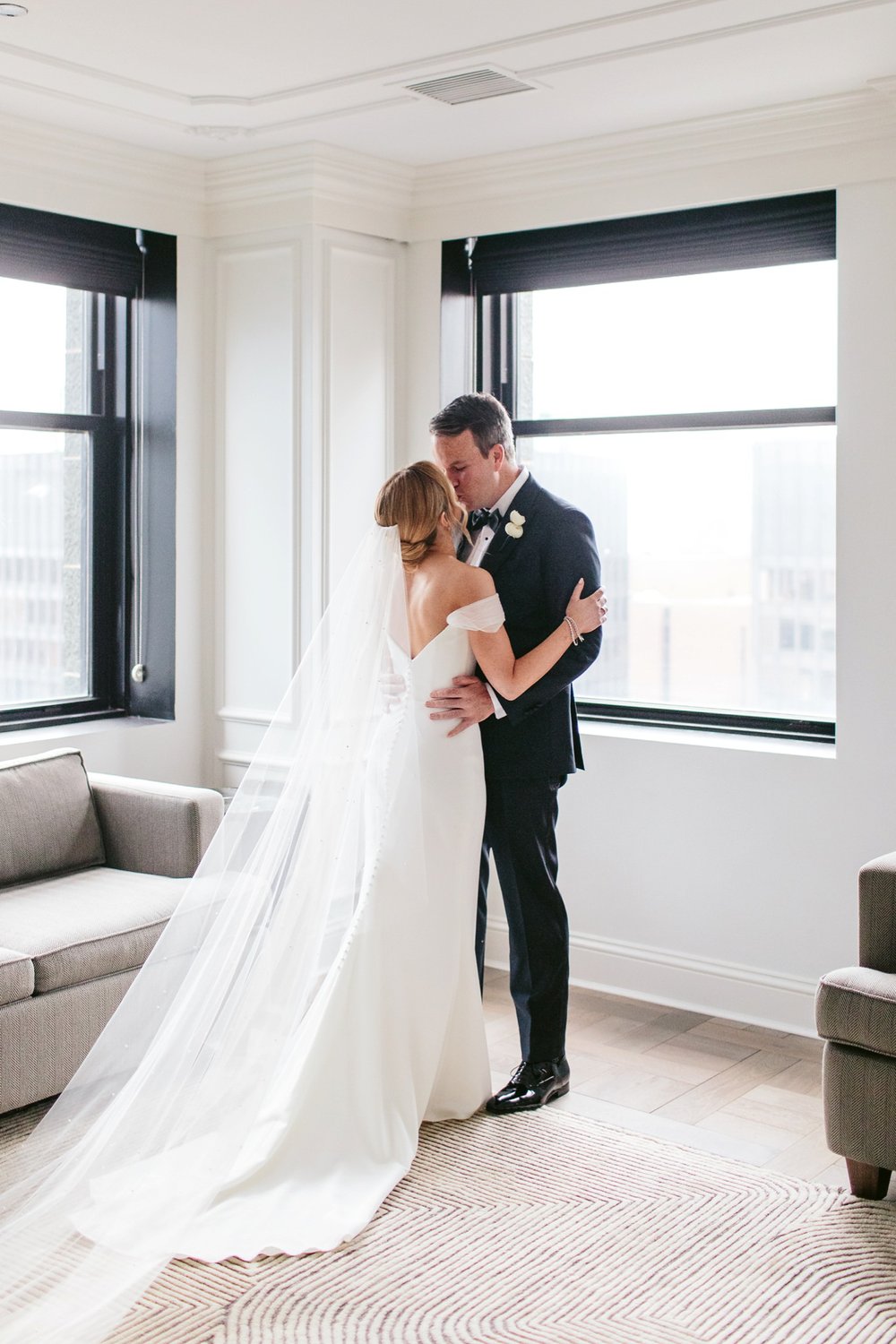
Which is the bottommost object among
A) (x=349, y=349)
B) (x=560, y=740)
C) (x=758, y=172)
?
(x=560, y=740)

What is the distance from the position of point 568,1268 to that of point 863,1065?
0.76 metres

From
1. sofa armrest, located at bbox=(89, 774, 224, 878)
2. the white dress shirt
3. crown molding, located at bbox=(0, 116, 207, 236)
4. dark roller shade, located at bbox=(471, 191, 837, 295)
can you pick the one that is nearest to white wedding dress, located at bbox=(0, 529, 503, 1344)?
the white dress shirt

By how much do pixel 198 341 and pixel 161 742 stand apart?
142 centimetres

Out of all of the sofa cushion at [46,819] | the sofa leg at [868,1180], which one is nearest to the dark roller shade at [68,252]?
the sofa cushion at [46,819]

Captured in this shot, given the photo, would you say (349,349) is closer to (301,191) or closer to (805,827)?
(301,191)

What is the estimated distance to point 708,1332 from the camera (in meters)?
2.47

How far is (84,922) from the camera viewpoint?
3.48 metres

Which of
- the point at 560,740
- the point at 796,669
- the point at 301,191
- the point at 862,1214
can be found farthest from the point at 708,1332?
the point at 301,191

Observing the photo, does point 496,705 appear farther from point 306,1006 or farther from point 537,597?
point 306,1006

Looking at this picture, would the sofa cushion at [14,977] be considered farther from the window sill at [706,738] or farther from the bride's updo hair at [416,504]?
the window sill at [706,738]

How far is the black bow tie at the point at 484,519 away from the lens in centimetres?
352

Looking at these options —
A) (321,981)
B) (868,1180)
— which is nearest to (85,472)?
(321,981)

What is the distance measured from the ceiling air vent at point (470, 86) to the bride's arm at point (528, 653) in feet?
4.64

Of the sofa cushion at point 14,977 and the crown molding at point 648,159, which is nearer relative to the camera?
the sofa cushion at point 14,977
